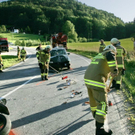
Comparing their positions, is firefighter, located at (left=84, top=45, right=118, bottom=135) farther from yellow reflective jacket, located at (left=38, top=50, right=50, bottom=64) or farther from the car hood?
the car hood

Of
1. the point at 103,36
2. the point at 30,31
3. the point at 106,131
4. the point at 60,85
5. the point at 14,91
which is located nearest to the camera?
the point at 106,131

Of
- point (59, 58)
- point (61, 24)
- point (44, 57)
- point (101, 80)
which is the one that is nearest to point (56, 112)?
point (101, 80)

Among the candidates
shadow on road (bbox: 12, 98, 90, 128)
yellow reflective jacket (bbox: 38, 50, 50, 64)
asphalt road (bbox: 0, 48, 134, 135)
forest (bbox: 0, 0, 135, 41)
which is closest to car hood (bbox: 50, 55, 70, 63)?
yellow reflective jacket (bbox: 38, 50, 50, 64)

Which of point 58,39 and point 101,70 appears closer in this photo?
point 101,70

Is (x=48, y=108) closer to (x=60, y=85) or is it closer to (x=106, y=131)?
(x=106, y=131)

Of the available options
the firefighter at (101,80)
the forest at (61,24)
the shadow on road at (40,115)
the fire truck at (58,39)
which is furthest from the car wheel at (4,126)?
the forest at (61,24)

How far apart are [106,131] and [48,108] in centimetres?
212

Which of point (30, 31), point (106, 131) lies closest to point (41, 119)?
point (106, 131)

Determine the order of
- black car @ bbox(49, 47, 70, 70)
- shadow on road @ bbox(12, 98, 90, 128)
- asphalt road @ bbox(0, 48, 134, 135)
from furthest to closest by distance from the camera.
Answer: black car @ bbox(49, 47, 70, 70), shadow on road @ bbox(12, 98, 90, 128), asphalt road @ bbox(0, 48, 134, 135)

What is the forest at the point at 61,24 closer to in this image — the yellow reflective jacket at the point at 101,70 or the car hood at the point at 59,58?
the car hood at the point at 59,58

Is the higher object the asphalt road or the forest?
the forest

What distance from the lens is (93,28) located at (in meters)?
106

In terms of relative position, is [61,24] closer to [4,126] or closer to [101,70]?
[101,70]

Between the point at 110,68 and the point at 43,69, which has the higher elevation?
the point at 110,68
